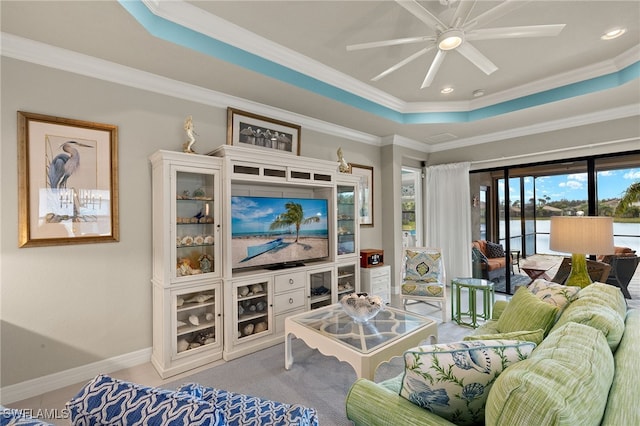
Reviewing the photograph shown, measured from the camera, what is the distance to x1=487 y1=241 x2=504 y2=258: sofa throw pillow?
4734 mm

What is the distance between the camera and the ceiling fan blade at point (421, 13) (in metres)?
1.58

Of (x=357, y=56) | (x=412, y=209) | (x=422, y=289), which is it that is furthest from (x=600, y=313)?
(x=412, y=209)

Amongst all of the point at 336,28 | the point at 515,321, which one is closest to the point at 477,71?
the point at 336,28

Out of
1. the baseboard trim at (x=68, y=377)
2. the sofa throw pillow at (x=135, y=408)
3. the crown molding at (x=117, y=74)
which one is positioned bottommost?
the baseboard trim at (x=68, y=377)

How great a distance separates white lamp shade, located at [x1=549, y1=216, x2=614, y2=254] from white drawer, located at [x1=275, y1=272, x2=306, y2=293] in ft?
7.73

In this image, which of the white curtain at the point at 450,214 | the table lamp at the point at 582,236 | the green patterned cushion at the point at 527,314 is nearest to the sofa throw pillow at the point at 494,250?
the white curtain at the point at 450,214

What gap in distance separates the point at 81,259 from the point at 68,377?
897 millimetres

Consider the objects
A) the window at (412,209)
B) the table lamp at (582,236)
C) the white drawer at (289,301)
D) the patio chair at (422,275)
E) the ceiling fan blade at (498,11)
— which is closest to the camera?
the ceiling fan blade at (498,11)

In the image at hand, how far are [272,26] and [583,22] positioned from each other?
2388 mm

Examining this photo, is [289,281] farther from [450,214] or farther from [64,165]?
[450,214]

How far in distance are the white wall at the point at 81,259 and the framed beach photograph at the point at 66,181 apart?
0.05m

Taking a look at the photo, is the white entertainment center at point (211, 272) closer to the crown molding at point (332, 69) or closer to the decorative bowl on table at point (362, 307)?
the crown molding at point (332, 69)

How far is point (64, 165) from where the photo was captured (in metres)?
2.26

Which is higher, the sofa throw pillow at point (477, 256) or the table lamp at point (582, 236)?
the table lamp at point (582, 236)
